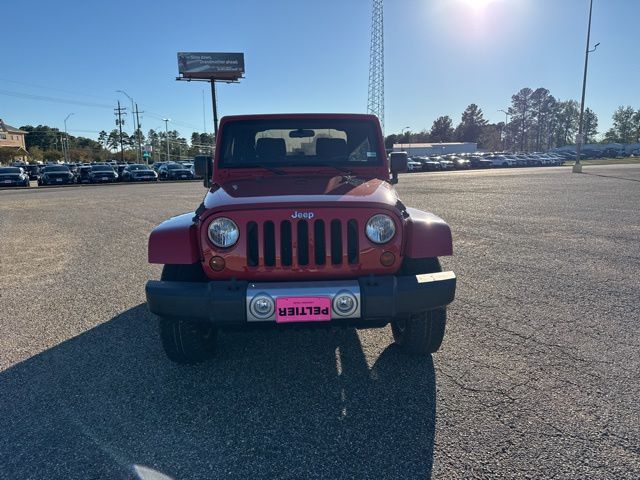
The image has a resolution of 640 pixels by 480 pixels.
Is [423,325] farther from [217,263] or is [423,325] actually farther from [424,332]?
[217,263]

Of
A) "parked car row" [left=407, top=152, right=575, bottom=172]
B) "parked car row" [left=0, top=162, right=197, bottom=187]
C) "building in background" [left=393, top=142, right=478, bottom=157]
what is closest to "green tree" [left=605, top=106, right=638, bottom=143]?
"building in background" [left=393, top=142, right=478, bottom=157]

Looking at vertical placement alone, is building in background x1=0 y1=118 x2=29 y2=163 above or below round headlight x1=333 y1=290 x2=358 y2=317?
above

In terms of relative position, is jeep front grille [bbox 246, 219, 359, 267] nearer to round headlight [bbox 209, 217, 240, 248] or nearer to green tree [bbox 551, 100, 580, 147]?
round headlight [bbox 209, 217, 240, 248]

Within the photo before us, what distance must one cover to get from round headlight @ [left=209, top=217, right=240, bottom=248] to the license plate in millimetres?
527

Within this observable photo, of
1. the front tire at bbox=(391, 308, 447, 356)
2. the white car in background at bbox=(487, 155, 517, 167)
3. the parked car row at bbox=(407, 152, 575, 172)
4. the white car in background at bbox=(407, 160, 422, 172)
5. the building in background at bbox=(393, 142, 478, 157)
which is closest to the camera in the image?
the front tire at bbox=(391, 308, 447, 356)

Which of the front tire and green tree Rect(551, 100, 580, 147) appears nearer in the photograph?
the front tire

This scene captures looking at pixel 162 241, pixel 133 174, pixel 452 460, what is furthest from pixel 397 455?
pixel 133 174

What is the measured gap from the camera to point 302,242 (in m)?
2.89

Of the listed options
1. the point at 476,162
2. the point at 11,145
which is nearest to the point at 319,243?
the point at 476,162

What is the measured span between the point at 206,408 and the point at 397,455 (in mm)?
1261

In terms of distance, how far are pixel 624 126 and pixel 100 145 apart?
144m

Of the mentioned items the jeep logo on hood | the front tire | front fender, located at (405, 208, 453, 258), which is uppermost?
the jeep logo on hood

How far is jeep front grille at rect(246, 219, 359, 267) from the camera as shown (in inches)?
112

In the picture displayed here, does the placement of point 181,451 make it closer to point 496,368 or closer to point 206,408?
point 206,408
